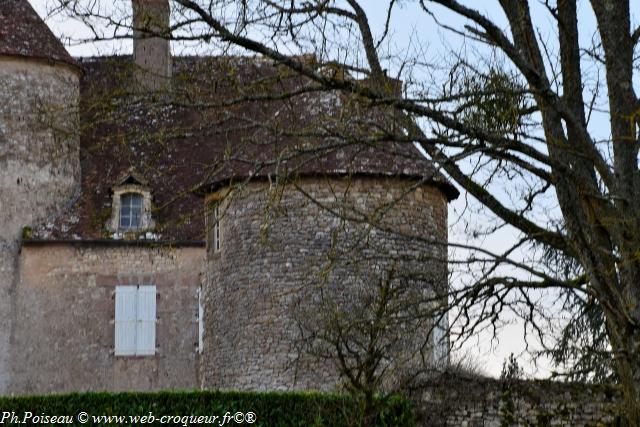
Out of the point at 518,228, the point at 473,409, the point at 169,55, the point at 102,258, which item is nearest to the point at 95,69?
the point at 169,55

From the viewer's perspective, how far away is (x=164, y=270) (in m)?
26.7

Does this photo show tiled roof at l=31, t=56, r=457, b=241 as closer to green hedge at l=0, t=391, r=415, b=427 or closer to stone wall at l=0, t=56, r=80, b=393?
stone wall at l=0, t=56, r=80, b=393

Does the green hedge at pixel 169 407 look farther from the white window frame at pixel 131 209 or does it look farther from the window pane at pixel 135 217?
the window pane at pixel 135 217

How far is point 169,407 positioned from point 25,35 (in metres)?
9.26

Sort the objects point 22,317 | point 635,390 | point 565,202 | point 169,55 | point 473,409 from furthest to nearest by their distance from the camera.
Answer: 1. point 169,55
2. point 22,317
3. point 473,409
4. point 565,202
5. point 635,390

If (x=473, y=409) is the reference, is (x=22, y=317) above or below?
above

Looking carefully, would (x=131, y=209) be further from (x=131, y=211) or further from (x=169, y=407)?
(x=169, y=407)

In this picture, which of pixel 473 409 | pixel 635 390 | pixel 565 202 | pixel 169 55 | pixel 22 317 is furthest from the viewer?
pixel 169 55

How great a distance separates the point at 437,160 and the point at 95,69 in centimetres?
1913

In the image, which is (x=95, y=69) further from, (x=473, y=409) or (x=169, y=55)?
(x=473, y=409)

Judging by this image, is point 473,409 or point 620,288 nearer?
point 620,288

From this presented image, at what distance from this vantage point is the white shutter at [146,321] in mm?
26453

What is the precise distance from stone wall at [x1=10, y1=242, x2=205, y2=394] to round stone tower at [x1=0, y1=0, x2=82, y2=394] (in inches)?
10.0

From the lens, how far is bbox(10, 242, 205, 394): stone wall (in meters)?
25.8
